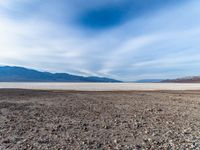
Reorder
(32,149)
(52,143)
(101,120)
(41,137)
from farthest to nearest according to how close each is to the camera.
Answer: (101,120)
(41,137)
(52,143)
(32,149)

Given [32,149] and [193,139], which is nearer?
[32,149]

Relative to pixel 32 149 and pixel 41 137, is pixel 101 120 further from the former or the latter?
pixel 32 149

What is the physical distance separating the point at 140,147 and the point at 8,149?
426 centimetres

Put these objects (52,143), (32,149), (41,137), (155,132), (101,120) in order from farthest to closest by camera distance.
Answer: (101,120)
(155,132)
(41,137)
(52,143)
(32,149)

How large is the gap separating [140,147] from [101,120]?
479cm

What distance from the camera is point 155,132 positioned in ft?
30.0

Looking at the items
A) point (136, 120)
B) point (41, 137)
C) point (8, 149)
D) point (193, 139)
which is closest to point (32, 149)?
point (8, 149)

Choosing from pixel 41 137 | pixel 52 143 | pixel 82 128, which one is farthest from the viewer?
pixel 82 128

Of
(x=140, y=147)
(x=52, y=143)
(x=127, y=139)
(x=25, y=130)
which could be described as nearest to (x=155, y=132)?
(x=127, y=139)

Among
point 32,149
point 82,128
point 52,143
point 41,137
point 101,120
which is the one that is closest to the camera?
point 32,149

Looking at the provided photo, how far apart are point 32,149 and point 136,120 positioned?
6311 millimetres

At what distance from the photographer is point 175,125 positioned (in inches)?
417

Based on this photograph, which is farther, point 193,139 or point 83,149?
point 193,139

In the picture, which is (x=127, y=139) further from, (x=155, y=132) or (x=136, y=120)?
(x=136, y=120)
